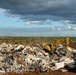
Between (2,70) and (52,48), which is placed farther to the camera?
(52,48)

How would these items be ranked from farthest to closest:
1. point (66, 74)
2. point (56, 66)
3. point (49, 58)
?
1. point (49, 58)
2. point (56, 66)
3. point (66, 74)

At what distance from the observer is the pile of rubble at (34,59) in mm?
21016

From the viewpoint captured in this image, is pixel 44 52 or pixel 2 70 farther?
pixel 44 52

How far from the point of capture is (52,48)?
82.1 feet

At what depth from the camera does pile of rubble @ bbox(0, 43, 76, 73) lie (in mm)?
21016

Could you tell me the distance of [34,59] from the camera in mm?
22031

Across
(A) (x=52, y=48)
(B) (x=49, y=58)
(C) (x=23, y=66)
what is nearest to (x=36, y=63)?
(C) (x=23, y=66)

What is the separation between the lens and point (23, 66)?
21.3 m

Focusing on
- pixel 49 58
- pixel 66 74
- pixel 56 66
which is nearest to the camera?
pixel 66 74

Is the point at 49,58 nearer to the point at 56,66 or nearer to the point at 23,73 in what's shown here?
the point at 56,66

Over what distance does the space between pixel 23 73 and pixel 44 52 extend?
4976 millimetres

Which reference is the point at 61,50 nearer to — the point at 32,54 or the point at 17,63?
the point at 32,54

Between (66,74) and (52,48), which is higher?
(52,48)

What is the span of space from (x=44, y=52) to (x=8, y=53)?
3.44 meters
